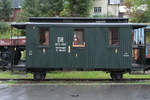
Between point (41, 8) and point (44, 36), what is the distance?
2266 centimetres

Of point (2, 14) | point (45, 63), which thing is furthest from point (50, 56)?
point (2, 14)

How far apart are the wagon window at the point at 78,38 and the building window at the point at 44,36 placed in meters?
1.35

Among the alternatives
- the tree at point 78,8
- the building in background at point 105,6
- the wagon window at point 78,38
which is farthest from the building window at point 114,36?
the building in background at point 105,6

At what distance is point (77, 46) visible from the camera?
911 cm

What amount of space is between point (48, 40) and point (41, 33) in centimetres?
51

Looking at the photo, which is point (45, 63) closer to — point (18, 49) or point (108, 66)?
point (18, 49)

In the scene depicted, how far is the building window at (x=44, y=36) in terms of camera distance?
9.20 meters

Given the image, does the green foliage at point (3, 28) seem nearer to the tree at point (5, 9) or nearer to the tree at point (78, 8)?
the tree at point (5, 9)

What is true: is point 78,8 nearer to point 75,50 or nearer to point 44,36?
point 44,36

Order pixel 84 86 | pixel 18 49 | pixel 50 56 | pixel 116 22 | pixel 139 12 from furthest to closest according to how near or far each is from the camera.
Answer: pixel 139 12, pixel 18 49, pixel 116 22, pixel 50 56, pixel 84 86

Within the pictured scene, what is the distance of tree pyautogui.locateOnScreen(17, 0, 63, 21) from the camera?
93.9ft

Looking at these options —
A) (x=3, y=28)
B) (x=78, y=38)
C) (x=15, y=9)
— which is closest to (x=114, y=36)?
(x=78, y=38)

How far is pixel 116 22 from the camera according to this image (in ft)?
32.0

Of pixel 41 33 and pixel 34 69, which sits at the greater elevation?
pixel 41 33
